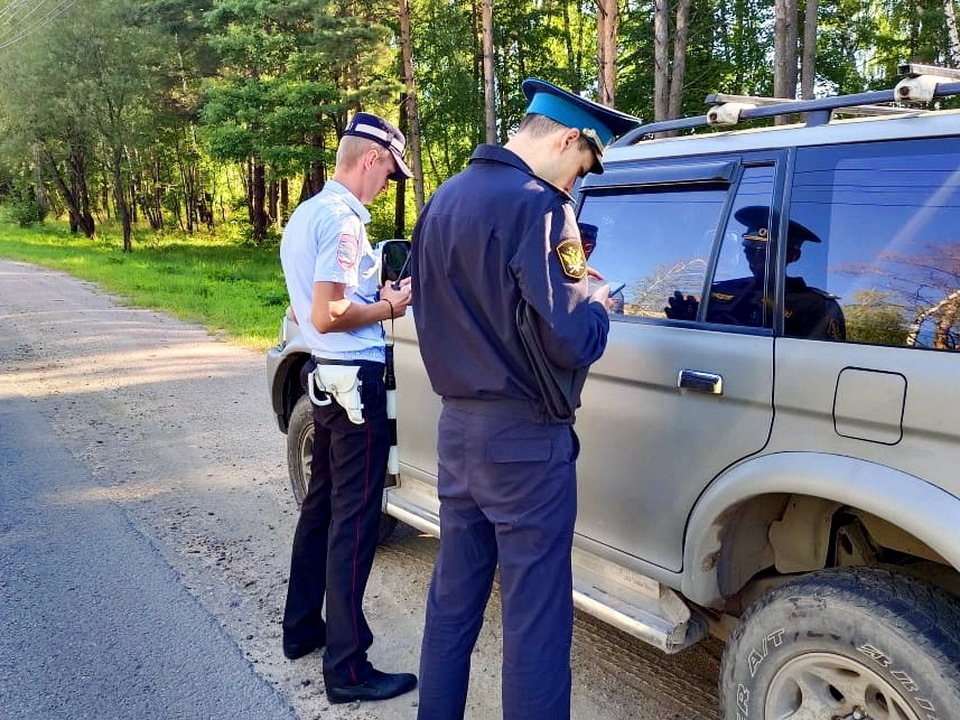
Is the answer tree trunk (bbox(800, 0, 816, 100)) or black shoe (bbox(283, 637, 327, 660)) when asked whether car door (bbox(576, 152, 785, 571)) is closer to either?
black shoe (bbox(283, 637, 327, 660))

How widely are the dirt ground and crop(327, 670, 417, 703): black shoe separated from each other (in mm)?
35

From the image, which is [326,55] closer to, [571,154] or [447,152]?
[447,152]

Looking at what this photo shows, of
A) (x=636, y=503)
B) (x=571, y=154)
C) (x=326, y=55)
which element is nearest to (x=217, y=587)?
(x=636, y=503)

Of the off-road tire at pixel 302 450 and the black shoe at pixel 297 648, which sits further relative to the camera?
the off-road tire at pixel 302 450

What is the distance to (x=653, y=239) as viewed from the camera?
286cm

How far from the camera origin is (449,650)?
2443 millimetres

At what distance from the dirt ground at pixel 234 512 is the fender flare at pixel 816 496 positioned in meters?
0.77

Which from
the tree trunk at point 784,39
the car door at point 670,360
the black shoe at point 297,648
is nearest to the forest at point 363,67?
the tree trunk at point 784,39

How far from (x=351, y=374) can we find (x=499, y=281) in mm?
1067

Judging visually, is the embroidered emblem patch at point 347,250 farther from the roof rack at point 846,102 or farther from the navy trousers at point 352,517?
the roof rack at point 846,102

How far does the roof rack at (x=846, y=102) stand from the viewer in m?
2.29

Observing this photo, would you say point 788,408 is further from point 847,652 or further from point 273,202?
point 273,202

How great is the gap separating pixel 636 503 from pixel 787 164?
1.18 meters

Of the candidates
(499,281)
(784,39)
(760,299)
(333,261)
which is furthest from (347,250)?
(784,39)
